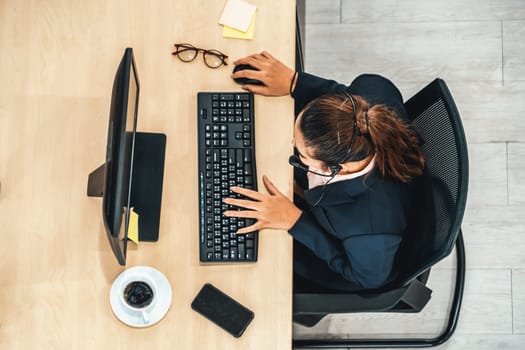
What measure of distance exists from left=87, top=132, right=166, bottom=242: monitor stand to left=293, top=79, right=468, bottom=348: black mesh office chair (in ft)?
1.29

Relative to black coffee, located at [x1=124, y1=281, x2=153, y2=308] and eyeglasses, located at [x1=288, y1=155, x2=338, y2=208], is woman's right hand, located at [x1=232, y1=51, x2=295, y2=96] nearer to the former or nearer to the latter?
eyeglasses, located at [x1=288, y1=155, x2=338, y2=208]

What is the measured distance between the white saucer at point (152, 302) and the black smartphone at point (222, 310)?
72 millimetres

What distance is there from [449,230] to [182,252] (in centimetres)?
62

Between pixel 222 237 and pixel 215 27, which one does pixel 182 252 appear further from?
pixel 215 27

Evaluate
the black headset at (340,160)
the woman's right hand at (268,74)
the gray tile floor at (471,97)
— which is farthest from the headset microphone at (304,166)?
the gray tile floor at (471,97)

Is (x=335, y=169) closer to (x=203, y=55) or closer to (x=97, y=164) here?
(x=203, y=55)

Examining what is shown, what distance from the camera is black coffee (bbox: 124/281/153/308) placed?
55.2 inches

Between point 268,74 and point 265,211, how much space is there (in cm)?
35

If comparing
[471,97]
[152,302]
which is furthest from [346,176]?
[471,97]

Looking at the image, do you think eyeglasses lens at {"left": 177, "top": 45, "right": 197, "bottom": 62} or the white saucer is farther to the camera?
eyeglasses lens at {"left": 177, "top": 45, "right": 197, "bottom": 62}

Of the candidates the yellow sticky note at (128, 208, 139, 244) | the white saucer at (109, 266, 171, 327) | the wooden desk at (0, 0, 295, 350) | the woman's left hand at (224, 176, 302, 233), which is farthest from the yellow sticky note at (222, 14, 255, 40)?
the white saucer at (109, 266, 171, 327)

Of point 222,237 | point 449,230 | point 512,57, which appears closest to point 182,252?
point 222,237

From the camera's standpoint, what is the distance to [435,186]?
4.40ft

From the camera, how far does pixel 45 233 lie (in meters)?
1.47
